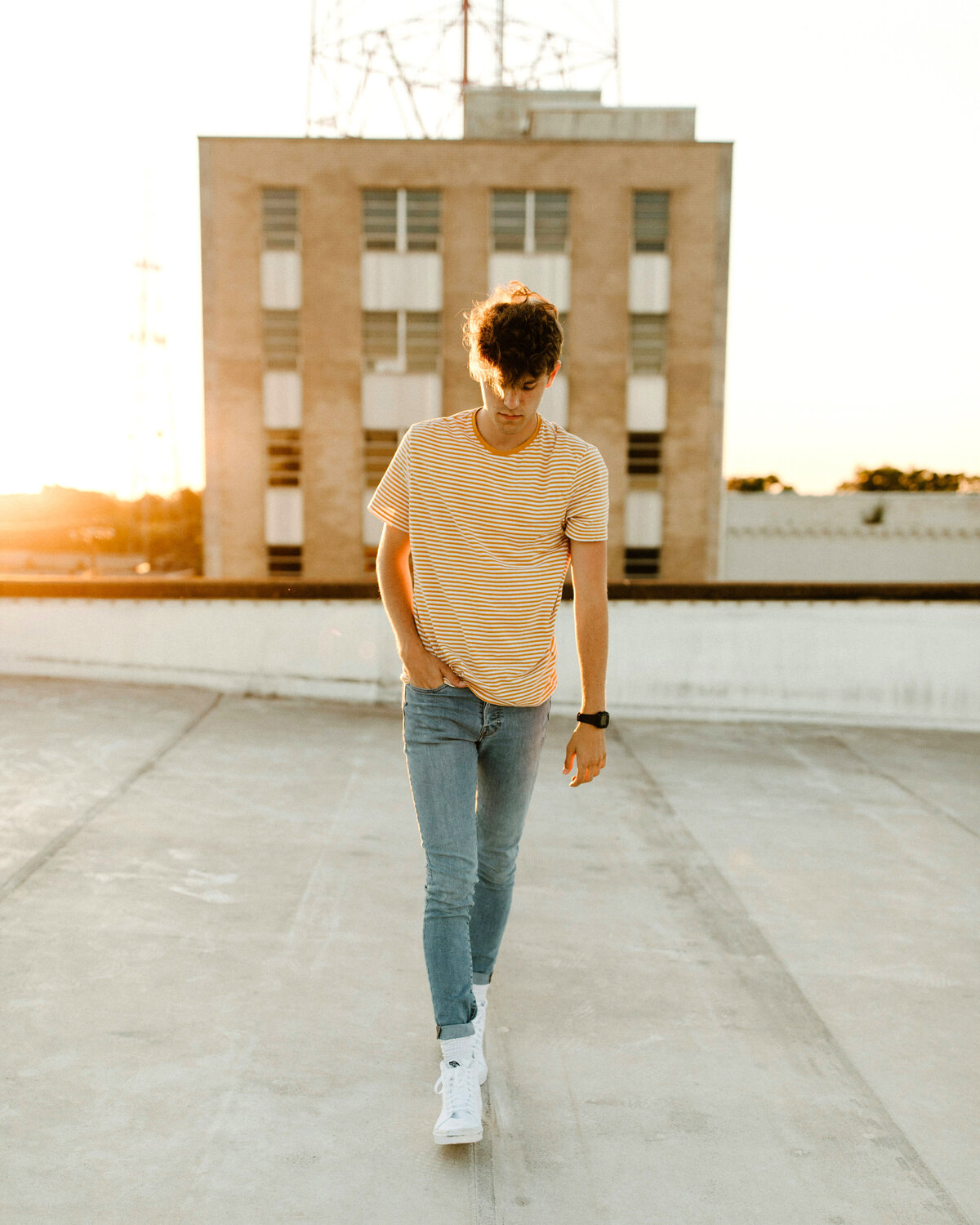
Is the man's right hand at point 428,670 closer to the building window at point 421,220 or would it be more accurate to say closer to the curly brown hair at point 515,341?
the curly brown hair at point 515,341

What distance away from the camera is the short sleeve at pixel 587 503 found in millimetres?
2336

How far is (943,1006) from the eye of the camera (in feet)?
10.1

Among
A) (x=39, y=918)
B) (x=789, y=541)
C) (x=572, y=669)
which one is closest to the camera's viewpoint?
(x=39, y=918)

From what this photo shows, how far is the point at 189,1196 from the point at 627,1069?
1.15 meters

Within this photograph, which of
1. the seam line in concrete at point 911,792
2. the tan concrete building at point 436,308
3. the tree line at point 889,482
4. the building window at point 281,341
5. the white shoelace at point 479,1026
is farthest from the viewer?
the tree line at point 889,482

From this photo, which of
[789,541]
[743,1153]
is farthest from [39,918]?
[789,541]

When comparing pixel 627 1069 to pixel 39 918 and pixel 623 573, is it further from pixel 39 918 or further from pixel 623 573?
pixel 623 573

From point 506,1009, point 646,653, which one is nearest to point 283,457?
point 646,653

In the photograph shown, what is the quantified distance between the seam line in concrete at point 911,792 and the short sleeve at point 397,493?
397 cm

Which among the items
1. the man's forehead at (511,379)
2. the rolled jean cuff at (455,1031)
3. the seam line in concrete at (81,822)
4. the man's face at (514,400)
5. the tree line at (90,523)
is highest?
the man's forehead at (511,379)

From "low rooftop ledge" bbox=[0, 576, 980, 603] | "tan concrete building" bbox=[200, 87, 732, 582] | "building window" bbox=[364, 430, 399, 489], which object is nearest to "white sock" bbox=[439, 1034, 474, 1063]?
"low rooftop ledge" bbox=[0, 576, 980, 603]

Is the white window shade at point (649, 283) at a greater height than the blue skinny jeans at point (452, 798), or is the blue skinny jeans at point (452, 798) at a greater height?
the white window shade at point (649, 283)

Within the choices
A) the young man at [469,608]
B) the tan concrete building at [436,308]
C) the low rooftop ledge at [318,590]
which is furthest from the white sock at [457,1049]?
the tan concrete building at [436,308]

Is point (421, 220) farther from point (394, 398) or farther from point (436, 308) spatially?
point (394, 398)
